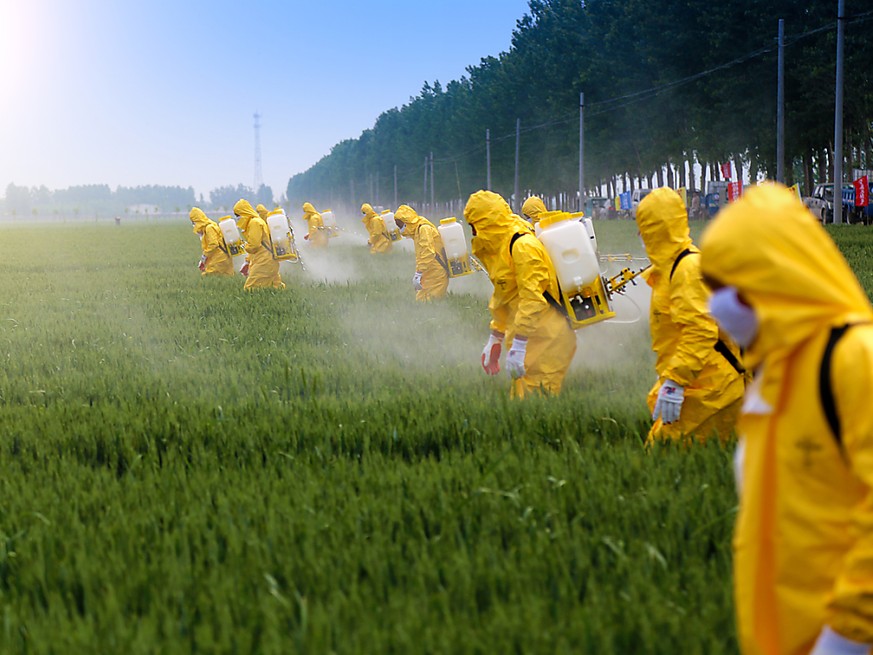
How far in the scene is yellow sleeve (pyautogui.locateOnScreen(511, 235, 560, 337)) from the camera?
7668 millimetres

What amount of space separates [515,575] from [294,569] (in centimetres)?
90

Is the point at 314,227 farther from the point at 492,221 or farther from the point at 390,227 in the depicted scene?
the point at 492,221

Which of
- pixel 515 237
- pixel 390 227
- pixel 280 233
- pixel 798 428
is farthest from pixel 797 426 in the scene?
pixel 390 227

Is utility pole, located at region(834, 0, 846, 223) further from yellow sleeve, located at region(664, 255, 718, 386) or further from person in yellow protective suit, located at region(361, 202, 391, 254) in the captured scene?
yellow sleeve, located at region(664, 255, 718, 386)

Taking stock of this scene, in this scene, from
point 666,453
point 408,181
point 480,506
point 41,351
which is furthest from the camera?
point 408,181

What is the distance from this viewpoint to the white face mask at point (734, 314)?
2432 mm

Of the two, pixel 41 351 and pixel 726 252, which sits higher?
pixel 726 252

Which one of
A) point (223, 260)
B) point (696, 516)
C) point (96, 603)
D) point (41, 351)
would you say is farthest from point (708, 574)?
point (223, 260)

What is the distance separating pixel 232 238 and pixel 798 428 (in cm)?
2379

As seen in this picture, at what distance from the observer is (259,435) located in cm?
709

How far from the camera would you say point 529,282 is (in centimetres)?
769

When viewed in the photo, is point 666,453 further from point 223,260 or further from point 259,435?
point 223,260

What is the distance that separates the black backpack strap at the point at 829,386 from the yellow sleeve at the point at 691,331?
3.28m

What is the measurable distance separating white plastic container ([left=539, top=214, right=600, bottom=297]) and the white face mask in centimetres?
546
